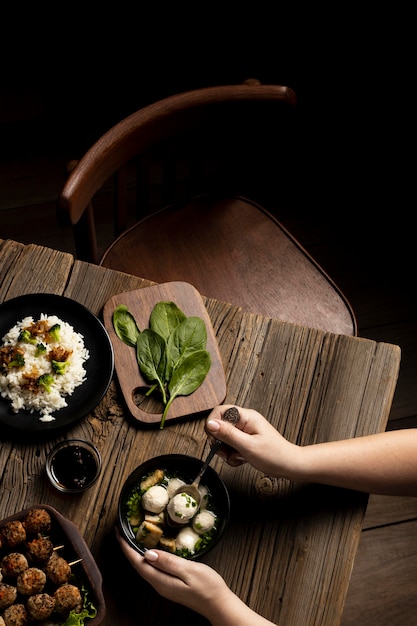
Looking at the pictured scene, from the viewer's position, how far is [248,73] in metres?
2.75

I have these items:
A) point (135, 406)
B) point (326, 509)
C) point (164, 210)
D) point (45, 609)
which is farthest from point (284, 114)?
point (45, 609)

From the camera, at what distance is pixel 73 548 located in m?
1.33

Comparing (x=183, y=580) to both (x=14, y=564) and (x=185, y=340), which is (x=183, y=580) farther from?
(x=185, y=340)

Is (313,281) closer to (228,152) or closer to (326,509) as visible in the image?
(326,509)

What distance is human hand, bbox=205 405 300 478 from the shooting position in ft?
4.69

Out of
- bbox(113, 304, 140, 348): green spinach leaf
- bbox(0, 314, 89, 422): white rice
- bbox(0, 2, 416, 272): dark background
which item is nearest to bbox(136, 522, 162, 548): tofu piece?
bbox(0, 314, 89, 422): white rice

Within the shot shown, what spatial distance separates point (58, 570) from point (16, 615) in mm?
122

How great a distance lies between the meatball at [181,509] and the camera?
54.0 inches

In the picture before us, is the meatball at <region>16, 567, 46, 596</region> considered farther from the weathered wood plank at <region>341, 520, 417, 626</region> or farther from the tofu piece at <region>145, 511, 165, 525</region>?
the weathered wood plank at <region>341, 520, 417, 626</region>

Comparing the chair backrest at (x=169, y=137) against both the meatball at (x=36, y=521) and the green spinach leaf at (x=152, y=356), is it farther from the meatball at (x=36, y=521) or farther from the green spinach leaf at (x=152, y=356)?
the meatball at (x=36, y=521)

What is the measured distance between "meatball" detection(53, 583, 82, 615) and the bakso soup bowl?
0.15 meters

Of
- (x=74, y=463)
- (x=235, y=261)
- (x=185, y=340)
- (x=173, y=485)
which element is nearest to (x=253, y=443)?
(x=173, y=485)

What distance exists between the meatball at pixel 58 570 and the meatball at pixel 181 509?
0.24 m

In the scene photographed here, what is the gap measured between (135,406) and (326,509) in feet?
1.71
